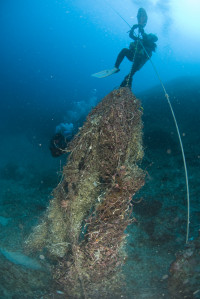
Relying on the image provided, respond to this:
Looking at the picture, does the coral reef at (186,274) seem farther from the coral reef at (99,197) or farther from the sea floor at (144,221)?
the coral reef at (99,197)

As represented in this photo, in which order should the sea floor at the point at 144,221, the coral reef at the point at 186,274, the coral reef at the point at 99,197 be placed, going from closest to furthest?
the coral reef at the point at 99,197
the coral reef at the point at 186,274
the sea floor at the point at 144,221

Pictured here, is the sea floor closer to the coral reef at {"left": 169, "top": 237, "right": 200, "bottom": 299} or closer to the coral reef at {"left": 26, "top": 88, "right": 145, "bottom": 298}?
the coral reef at {"left": 169, "top": 237, "right": 200, "bottom": 299}

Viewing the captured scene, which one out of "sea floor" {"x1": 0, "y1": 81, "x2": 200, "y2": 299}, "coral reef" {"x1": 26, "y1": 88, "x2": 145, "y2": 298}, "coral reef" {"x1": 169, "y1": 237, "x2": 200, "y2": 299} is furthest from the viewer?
"sea floor" {"x1": 0, "y1": 81, "x2": 200, "y2": 299}

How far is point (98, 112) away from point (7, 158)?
16.3m

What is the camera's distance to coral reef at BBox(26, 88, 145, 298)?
9.84ft

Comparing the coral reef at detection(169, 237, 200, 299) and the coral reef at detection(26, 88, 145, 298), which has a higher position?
the coral reef at detection(26, 88, 145, 298)

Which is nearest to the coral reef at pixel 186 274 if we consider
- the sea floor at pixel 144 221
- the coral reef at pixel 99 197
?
the sea floor at pixel 144 221

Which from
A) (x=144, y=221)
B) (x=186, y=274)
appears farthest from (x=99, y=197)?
(x=144, y=221)

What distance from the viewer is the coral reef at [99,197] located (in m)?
3.00

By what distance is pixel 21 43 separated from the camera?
105 m

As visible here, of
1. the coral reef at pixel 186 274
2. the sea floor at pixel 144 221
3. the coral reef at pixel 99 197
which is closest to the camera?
the coral reef at pixel 99 197

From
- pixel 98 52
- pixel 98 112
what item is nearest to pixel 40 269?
pixel 98 112

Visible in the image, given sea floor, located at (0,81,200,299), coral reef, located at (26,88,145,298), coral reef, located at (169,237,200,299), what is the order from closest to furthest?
coral reef, located at (26,88,145,298) → coral reef, located at (169,237,200,299) → sea floor, located at (0,81,200,299)

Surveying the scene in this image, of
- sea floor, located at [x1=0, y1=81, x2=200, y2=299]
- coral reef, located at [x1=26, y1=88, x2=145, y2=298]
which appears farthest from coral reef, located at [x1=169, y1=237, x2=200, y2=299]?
coral reef, located at [x1=26, y1=88, x2=145, y2=298]
